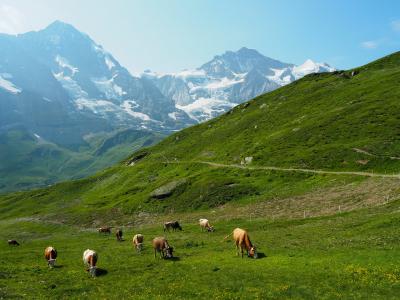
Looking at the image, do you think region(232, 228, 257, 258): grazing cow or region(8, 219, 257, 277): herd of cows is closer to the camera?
region(8, 219, 257, 277): herd of cows

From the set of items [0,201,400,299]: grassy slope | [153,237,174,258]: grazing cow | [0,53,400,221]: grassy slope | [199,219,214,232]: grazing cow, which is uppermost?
[0,53,400,221]: grassy slope

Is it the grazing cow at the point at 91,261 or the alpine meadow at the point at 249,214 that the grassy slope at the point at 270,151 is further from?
the grazing cow at the point at 91,261

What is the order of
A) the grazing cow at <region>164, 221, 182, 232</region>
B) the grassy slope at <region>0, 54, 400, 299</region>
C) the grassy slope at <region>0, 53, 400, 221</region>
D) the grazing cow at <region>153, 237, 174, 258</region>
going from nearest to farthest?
the grassy slope at <region>0, 54, 400, 299</region>, the grazing cow at <region>153, 237, 174, 258</region>, the grazing cow at <region>164, 221, 182, 232</region>, the grassy slope at <region>0, 53, 400, 221</region>

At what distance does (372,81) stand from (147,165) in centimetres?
9336

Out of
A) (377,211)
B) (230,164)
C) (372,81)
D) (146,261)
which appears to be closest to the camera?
(146,261)

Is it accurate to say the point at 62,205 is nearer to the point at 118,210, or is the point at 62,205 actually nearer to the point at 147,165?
the point at 147,165

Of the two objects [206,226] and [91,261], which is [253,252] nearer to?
[91,261]

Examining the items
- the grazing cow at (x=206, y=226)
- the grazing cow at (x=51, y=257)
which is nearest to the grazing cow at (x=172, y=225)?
the grazing cow at (x=206, y=226)

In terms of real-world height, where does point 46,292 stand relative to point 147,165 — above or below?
below

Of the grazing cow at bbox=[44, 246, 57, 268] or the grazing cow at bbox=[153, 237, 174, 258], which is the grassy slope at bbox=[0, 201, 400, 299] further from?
the grazing cow at bbox=[153, 237, 174, 258]

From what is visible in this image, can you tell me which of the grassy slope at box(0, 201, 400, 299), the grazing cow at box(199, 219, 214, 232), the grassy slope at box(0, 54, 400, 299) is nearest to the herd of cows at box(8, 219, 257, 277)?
the grassy slope at box(0, 201, 400, 299)

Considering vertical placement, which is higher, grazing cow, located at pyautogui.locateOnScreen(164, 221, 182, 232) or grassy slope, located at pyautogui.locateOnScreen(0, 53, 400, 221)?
grassy slope, located at pyautogui.locateOnScreen(0, 53, 400, 221)

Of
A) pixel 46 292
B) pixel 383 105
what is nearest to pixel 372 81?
pixel 383 105

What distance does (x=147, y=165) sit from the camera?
15662 centimetres
